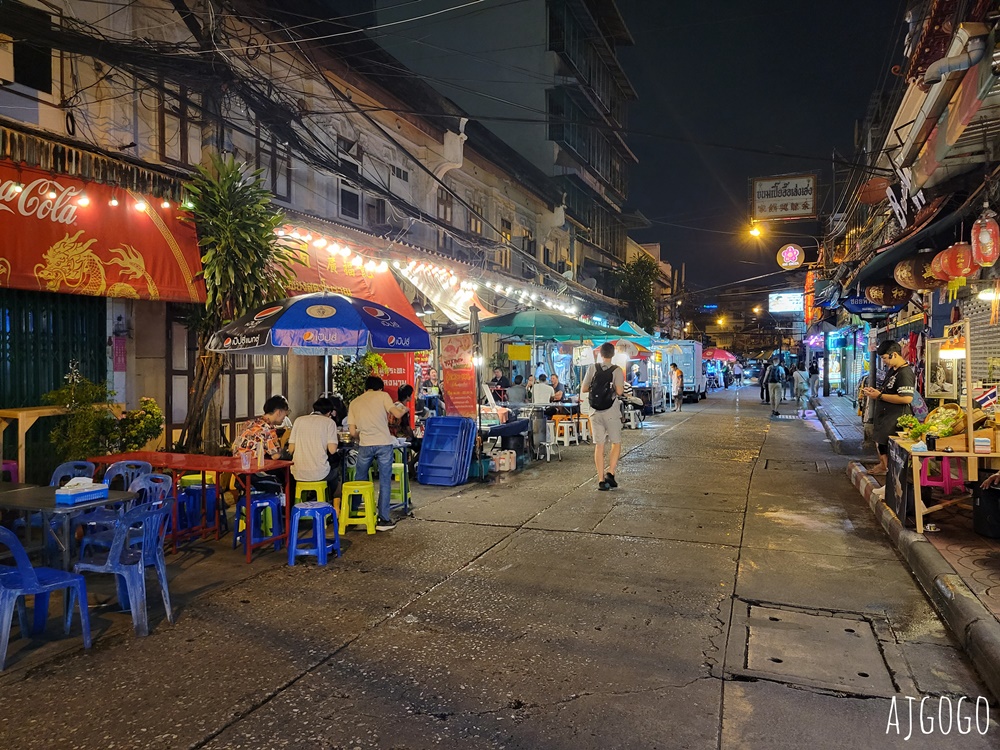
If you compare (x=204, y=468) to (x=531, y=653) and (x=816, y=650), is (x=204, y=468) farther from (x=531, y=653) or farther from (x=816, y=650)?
(x=816, y=650)

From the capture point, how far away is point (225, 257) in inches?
324

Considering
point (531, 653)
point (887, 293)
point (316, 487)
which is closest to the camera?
point (531, 653)

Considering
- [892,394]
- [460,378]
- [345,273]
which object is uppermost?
[345,273]

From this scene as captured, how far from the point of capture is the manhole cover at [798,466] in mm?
11820

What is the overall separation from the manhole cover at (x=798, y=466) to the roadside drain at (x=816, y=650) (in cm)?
727

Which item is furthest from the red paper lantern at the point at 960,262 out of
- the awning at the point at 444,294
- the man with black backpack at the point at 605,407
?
the awning at the point at 444,294

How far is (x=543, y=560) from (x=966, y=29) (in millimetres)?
6295

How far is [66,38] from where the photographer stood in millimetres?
7773

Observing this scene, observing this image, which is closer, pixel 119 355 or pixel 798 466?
pixel 119 355

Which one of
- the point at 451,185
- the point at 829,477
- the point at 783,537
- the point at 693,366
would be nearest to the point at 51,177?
the point at 783,537

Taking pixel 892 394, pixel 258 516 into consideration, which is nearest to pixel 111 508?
pixel 258 516

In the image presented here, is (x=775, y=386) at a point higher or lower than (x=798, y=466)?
higher

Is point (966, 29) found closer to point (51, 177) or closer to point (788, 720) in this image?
point (788, 720)

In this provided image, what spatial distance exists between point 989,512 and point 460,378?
7138mm
